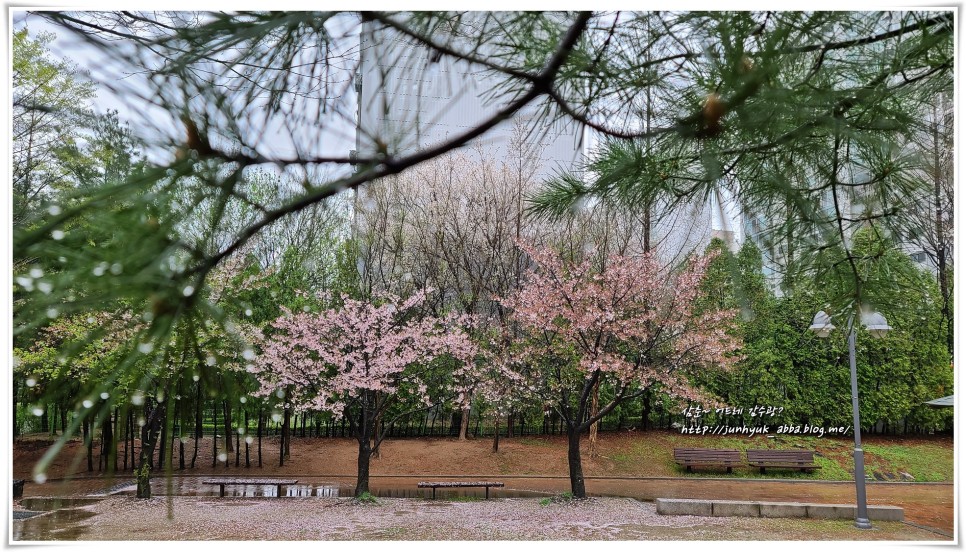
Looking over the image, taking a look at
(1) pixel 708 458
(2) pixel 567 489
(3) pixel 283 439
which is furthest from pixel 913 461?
(3) pixel 283 439

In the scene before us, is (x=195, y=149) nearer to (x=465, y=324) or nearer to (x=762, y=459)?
(x=465, y=324)

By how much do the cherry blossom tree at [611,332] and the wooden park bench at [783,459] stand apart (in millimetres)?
1198

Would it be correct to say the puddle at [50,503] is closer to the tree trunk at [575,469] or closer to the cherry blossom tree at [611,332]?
A: the cherry blossom tree at [611,332]

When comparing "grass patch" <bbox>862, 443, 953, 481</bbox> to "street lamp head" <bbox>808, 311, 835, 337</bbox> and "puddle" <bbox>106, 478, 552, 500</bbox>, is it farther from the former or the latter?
"street lamp head" <bbox>808, 311, 835, 337</bbox>

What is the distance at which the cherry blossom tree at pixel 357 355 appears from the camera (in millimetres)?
4480

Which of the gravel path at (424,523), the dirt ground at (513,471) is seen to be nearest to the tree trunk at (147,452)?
the gravel path at (424,523)

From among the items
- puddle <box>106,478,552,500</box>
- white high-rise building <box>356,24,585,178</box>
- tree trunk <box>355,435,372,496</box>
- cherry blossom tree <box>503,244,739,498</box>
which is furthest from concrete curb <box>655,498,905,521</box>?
white high-rise building <box>356,24,585,178</box>

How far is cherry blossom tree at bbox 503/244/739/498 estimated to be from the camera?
13.6 ft

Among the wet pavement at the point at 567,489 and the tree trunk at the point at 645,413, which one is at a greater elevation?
the tree trunk at the point at 645,413

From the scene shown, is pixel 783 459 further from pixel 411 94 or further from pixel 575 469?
pixel 411 94

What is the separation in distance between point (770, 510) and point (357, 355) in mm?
2792

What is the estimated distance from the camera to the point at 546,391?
179 inches
